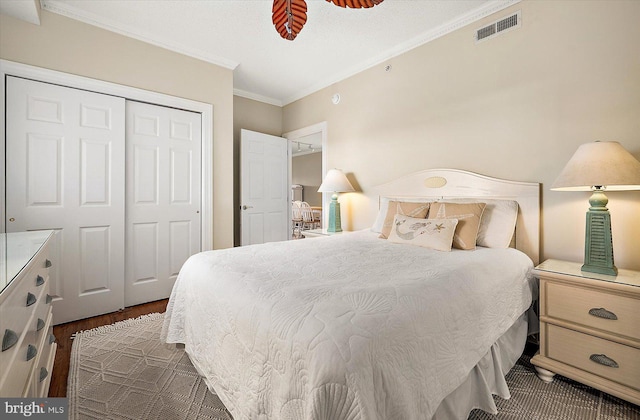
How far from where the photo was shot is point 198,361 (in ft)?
5.16

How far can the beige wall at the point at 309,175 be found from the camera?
359 inches

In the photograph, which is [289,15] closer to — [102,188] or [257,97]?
[102,188]

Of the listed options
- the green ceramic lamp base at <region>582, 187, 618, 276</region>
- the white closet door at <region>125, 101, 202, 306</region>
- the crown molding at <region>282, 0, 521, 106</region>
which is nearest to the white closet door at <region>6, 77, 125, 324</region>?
the white closet door at <region>125, 101, 202, 306</region>

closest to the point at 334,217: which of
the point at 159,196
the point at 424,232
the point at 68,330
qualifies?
the point at 424,232

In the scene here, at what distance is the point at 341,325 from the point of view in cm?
91

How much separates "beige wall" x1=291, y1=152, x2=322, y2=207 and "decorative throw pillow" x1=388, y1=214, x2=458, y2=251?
677 cm

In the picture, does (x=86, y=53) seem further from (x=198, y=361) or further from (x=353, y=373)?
(x=353, y=373)

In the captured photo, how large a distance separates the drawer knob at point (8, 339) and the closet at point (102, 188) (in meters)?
1.99

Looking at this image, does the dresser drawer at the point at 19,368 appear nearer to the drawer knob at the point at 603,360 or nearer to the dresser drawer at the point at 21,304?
the dresser drawer at the point at 21,304

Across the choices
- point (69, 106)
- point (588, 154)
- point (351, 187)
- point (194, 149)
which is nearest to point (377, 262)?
point (588, 154)

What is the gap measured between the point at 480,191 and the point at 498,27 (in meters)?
1.35

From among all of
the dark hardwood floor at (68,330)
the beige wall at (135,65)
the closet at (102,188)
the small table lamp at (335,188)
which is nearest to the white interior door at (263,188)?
the beige wall at (135,65)

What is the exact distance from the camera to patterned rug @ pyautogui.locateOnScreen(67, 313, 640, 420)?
146 centimetres

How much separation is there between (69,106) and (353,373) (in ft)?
10.3
